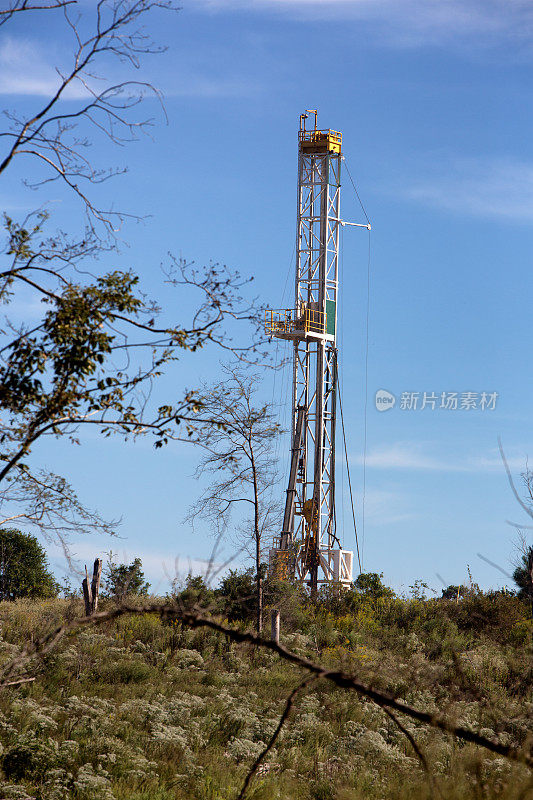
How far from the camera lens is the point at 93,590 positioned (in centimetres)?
2308

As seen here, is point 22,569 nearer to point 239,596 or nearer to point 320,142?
point 239,596

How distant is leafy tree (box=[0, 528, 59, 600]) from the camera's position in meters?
35.9

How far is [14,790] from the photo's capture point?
33.0 ft

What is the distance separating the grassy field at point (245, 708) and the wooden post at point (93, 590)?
81 cm

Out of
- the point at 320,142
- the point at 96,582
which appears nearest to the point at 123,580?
the point at 96,582

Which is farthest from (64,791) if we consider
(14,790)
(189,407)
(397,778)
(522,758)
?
(522,758)

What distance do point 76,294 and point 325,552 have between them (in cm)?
2276

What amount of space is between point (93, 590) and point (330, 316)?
1493cm

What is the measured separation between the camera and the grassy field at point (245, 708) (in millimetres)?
11008

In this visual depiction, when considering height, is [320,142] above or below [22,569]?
above

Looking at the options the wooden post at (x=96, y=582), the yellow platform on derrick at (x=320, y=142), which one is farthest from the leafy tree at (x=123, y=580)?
the yellow platform on derrick at (x=320, y=142)

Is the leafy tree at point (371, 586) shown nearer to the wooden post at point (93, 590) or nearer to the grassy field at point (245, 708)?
the grassy field at point (245, 708)

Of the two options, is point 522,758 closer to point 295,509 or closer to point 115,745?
point 115,745

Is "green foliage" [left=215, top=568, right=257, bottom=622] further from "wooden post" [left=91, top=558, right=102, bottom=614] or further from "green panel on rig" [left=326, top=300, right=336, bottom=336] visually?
"green panel on rig" [left=326, top=300, right=336, bottom=336]
